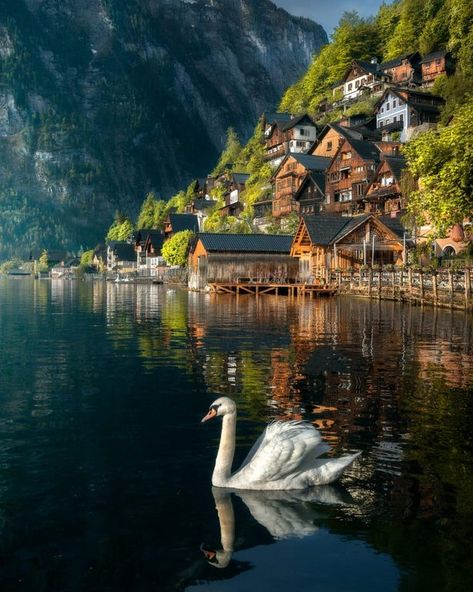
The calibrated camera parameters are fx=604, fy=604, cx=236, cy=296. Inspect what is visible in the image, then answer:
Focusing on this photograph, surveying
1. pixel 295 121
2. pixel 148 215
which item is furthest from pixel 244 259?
Result: pixel 148 215

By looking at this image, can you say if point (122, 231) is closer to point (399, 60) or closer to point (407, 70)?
point (399, 60)

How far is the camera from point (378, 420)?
1305 centimetres

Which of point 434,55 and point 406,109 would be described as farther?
point 434,55

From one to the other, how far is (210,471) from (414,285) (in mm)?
40431

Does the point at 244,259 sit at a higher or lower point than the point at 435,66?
lower

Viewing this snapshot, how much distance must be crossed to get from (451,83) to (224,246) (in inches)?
1746

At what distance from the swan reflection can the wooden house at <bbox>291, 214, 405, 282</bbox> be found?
174ft

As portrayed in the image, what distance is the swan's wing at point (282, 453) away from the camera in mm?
8727

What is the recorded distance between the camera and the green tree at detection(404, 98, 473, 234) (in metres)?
30.5

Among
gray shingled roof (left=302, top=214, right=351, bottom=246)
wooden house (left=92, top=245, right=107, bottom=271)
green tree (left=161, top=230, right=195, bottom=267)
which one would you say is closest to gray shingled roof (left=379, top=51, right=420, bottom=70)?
green tree (left=161, top=230, right=195, bottom=267)

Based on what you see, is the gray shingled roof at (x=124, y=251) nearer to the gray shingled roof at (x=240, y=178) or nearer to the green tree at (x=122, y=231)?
the green tree at (x=122, y=231)

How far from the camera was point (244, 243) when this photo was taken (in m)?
74.4

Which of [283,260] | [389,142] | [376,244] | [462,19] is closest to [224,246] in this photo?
[283,260]

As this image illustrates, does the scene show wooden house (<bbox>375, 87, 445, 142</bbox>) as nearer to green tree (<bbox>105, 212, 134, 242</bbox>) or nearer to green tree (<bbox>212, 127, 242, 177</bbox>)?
green tree (<bbox>212, 127, 242, 177</bbox>)
